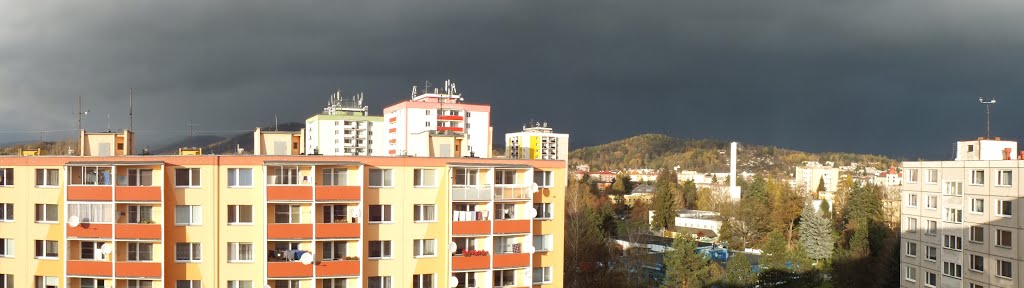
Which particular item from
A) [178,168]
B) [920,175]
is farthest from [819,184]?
[178,168]

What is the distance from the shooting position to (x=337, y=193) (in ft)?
92.9

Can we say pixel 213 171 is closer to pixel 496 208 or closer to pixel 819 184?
pixel 496 208

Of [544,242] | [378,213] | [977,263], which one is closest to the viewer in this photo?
[378,213]

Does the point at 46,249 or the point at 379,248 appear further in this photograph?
the point at 379,248

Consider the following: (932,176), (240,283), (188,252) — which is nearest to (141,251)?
(188,252)

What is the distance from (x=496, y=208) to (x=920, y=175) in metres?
26.6

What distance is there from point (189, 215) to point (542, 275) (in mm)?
14392

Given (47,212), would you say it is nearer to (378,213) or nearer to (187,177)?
(187,177)

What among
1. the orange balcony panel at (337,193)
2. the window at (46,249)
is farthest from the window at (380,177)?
the window at (46,249)

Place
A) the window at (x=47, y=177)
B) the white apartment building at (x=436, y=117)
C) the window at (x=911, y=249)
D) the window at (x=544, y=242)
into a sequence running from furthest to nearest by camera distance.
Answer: the white apartment building at (x=436, y=117) < the window at (x=911, y=249) < the window at (x=544, y=242) < the window at (x=47, y=177)

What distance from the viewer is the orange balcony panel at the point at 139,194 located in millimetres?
27266

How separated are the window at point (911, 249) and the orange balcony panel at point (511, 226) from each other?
25749 mm

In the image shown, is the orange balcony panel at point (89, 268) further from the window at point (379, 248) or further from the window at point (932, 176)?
the window at point (932, 176)

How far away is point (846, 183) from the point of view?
439 feet
